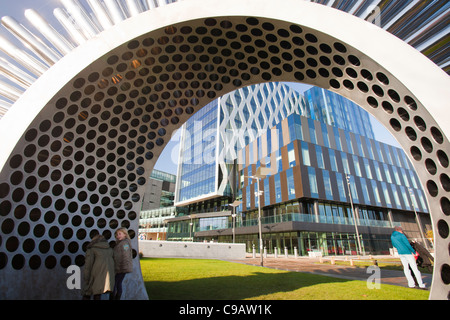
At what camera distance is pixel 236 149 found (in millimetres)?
58500

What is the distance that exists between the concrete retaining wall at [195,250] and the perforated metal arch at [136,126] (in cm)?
2120

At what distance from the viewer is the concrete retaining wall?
27.1 m

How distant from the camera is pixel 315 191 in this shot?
35.5 metres

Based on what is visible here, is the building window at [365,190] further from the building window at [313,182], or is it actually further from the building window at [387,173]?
the building window at [313,182]

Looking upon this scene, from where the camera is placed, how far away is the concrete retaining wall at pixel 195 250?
27075 millimetres

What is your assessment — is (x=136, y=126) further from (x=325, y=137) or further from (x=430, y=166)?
(x=325, y=137)

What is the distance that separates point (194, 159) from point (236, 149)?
43.9ft

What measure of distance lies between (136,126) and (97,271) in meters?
4.44

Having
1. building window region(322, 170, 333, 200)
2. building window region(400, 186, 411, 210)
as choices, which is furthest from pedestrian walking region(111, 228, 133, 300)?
building window region(400, 186, 411, 210)

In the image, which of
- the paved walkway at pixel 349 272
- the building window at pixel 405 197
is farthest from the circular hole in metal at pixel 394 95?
the building window at pixel 405 197

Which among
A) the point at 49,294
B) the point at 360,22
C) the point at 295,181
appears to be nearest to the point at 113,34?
the point at 360,22

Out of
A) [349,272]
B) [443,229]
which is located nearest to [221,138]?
[349,272]

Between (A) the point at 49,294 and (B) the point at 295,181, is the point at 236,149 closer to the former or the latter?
(B) the point at 295,181

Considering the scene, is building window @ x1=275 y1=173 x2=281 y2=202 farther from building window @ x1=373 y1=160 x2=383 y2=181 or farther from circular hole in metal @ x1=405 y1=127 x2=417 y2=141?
circular hole in metal @ x1=405 y1=127 x2=417 y2=141
